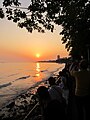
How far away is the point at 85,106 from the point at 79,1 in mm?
2963

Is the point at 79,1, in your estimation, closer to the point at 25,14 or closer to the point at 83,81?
the point at 25,14

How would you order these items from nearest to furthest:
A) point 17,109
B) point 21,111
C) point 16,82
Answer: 1. point 21,111
2. point 17,109
3. point 16,82

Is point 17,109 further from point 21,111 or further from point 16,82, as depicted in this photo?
point 16,82

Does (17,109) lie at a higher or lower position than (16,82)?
lower

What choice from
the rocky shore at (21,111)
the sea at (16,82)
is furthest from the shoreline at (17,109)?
the sea at (16,82)

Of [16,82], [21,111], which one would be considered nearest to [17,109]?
[21,111]

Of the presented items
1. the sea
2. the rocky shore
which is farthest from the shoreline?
the sea

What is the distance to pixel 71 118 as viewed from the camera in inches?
335

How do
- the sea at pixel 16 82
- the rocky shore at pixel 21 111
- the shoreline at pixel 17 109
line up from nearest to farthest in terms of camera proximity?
the rocky shore at pixel 21 111 → the shoreline at pixel 17 109 → the sea at pixel 16 82

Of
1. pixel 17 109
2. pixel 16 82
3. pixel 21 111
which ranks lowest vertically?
pixel 17 109

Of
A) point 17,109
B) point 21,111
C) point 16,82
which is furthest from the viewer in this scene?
point 16,82

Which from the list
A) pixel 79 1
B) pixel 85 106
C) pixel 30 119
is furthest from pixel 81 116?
pixel 30 119

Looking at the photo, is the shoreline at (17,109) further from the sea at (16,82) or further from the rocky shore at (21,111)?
the sea at (16,82)

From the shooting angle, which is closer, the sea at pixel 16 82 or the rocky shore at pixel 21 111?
the rocky shore at pixel 21 111
